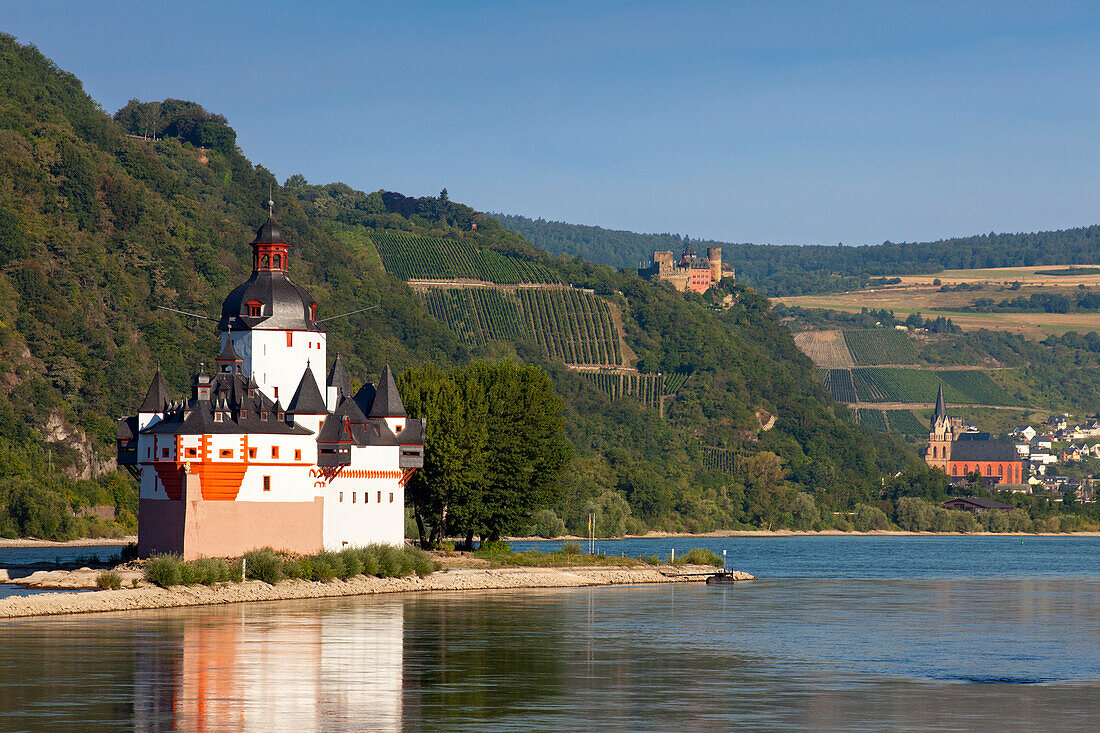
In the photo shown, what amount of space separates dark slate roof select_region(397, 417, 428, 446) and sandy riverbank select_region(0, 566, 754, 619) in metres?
7.62

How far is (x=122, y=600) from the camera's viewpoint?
66.7m

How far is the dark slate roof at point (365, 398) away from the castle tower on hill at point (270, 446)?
29cm

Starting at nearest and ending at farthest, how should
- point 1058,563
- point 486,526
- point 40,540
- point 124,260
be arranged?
point 486,526 → point 40,540 → point 1058,563 → point 124,260

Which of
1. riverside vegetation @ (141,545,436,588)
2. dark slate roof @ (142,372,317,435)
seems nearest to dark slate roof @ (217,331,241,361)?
dark slate roof @ (142,372,317,435)

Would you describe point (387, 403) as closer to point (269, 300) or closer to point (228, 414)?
point (269, 300)

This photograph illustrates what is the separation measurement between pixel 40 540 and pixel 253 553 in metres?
66.4

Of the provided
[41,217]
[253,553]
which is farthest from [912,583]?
[41,217]

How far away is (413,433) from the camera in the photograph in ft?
297

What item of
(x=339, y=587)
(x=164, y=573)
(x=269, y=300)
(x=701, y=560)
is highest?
(x=269, y=300)

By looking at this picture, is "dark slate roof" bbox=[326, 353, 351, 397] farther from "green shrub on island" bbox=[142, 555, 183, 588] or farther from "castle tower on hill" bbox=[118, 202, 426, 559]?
"green shrub on island" bbox=[142, 555, 183, 588]

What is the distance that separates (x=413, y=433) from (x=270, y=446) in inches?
501

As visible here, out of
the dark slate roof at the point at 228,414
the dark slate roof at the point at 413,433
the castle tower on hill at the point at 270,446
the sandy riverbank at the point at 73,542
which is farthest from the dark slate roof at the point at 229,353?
the sandy riverbank at the point at 73,542

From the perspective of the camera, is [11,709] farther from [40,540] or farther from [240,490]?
[40,540]

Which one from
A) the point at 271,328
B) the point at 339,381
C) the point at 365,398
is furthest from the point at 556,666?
the point at 365,398
